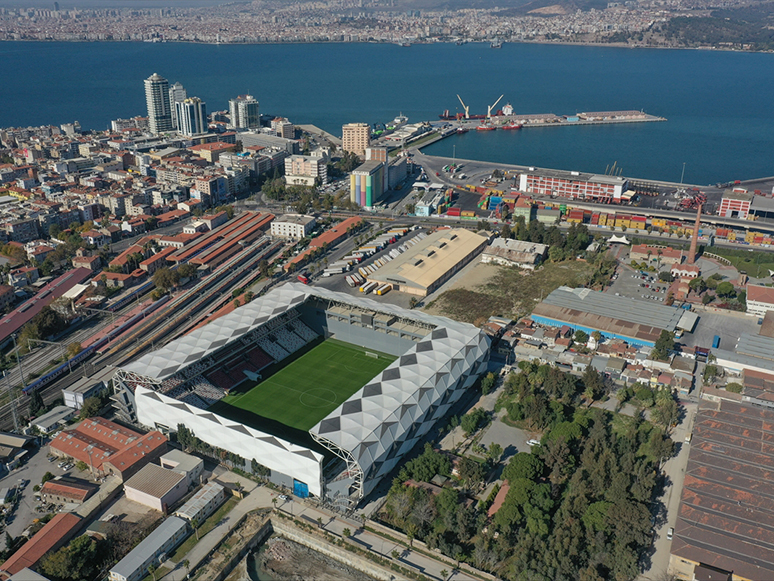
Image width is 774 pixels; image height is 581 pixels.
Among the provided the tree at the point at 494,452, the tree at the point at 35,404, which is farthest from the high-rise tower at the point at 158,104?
the tree at the point at 494,452

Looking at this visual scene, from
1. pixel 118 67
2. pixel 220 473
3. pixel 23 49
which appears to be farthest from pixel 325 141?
pixel 23 49

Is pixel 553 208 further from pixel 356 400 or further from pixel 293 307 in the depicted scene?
pixel 356 400

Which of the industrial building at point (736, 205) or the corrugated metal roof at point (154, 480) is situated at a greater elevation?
the industrial building at point (736, 205)

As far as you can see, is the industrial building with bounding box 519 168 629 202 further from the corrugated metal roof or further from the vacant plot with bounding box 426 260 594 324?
the corrugated metal roof

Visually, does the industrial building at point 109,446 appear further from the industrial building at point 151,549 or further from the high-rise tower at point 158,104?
the high-rise tower at point 158,104

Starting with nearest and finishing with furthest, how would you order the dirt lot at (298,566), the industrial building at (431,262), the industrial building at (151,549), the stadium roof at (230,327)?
the industrial building at (151,549) < the dirt lot at (298,566) < the stadium roof at (230,327) < the industrial building at (431,262)

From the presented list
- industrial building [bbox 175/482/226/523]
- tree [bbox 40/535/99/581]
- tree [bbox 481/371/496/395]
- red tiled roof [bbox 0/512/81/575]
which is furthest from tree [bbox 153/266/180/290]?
tree [bbox 481/371/496/395]

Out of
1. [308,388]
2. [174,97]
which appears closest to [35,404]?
[308,388]
